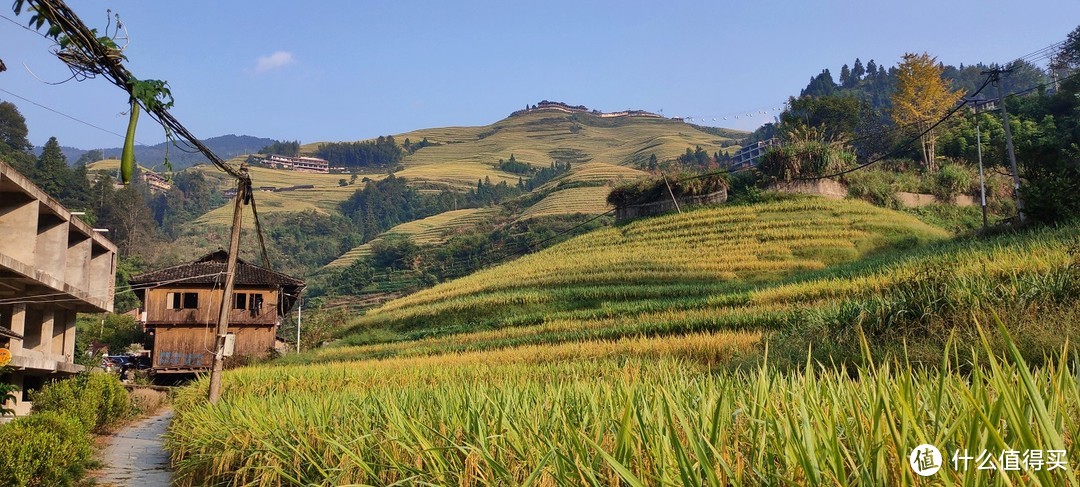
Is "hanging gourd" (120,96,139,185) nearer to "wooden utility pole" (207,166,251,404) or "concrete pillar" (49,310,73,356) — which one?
"wooden utility pole" (207,166,251,404)

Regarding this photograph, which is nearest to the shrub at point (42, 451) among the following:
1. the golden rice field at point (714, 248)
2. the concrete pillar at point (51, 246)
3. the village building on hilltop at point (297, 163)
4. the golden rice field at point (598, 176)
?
the concrete pillar at point (51, 246)

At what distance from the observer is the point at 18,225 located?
17625mm

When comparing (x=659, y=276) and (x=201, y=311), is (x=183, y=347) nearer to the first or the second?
(x=201, y=311)

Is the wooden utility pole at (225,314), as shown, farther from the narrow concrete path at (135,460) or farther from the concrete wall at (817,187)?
the concrete wall at (817,187)

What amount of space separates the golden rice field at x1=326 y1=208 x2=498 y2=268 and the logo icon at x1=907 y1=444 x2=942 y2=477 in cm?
8743

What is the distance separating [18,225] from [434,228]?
87802mm

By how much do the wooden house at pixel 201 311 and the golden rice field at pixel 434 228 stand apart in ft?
173

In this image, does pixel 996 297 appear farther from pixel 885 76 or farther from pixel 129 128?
pixel 885 76

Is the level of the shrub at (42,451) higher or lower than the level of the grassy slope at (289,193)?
lower

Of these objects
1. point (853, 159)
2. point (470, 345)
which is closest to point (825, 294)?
point (470, 345)

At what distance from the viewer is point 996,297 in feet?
37.6

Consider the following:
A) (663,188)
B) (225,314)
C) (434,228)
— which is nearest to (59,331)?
(225,314)

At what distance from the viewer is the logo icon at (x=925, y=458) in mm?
2404

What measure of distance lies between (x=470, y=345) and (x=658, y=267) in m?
12.6
